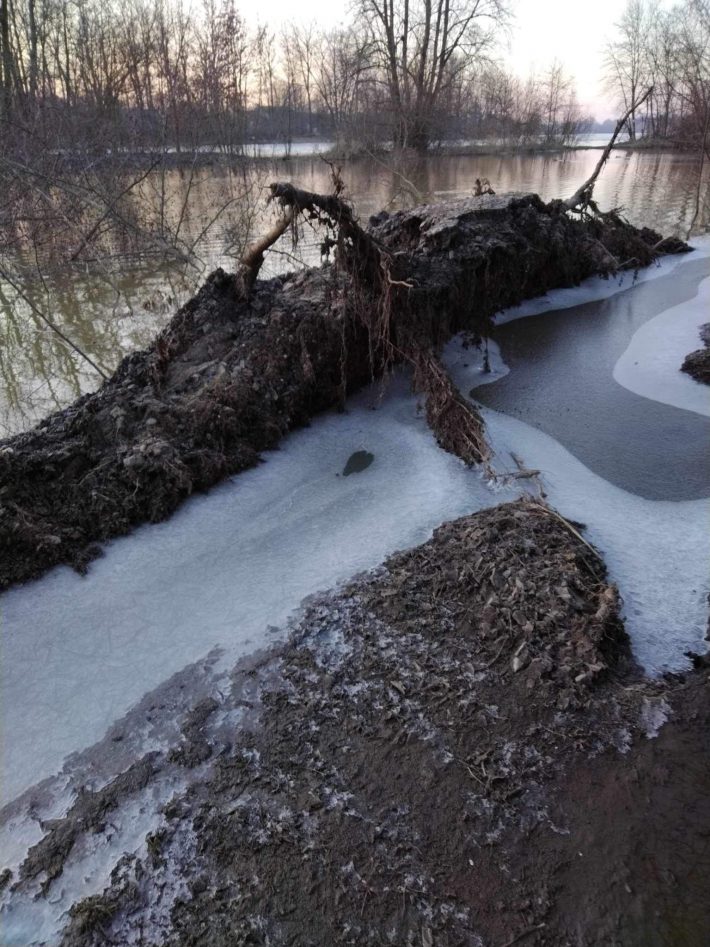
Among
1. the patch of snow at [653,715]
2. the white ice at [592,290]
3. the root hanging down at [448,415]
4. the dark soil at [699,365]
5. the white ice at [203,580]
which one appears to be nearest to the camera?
the patch of snow at [653,715]

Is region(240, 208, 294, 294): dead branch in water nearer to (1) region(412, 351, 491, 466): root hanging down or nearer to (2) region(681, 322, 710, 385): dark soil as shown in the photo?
(1) region(412, 351, 491, 466): root hanging down

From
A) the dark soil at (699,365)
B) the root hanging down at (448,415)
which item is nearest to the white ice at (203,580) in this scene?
the root hanging down at (448,415)

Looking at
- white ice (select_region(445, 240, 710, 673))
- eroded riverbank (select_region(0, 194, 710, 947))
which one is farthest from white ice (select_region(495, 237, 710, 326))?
eroded riverbank (select_region(0, 194, 710, 947))

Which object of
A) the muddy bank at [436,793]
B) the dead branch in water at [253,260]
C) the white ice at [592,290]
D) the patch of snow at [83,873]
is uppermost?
the dead branch in water at [253,260]

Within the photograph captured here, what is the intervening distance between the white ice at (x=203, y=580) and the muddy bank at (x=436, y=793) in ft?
1.18

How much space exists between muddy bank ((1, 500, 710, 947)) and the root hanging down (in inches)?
59.8

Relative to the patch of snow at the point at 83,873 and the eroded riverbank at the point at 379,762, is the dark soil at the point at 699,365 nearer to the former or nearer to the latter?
the eroded riverbank at the point at 379,762

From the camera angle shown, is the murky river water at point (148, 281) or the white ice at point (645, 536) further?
the murky river water at point (148, 281)

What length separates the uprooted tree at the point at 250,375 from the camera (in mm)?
3848

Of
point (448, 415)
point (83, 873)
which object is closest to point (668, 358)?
point (448, 415)

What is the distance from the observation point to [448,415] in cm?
492

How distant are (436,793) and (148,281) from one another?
9775mm

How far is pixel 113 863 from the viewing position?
2.15 m

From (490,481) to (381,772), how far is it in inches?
97.7
